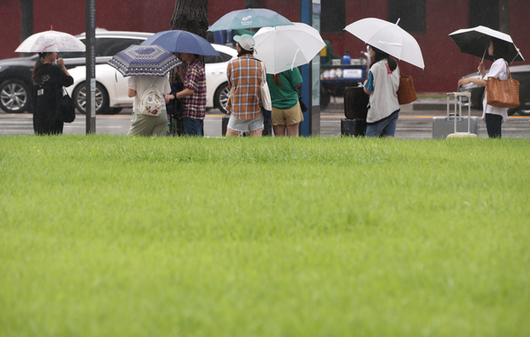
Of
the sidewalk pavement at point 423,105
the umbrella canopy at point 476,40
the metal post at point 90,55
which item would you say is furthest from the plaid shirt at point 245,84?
the sidewalk pavement at point 423,105

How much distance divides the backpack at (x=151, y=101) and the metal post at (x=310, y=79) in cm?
309

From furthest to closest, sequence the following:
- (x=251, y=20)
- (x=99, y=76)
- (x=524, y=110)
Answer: (x=524, y=110), (x=99, y=76), (x=251, y=20)

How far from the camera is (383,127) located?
9281mm

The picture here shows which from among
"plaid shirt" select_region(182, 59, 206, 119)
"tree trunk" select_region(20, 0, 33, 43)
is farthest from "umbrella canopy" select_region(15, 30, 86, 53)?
"tree trunk" select_region(20, 0, 33, 43)

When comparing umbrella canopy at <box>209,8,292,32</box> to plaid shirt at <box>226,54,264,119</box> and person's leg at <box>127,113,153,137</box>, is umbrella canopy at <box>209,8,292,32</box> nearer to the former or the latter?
plaid shirt at <box>226,54,264,119</box>

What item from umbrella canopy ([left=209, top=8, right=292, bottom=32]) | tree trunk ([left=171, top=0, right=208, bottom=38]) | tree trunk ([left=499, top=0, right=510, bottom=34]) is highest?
tree trunk ([left=499, top=0, right=510, bottom=34])

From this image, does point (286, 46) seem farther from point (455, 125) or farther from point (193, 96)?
point (455, 125)

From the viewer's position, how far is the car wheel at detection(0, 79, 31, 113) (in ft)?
59.0

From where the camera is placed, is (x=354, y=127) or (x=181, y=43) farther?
(x=354, y=127)

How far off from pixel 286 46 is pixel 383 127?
173 cm

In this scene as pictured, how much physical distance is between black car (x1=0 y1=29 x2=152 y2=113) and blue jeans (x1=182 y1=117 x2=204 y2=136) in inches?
357

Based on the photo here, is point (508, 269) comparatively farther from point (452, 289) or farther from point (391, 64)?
point (391, 64)

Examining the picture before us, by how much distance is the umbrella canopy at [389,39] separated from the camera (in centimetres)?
895

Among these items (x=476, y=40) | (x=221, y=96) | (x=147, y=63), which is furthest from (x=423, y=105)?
(x=147, y=63)
